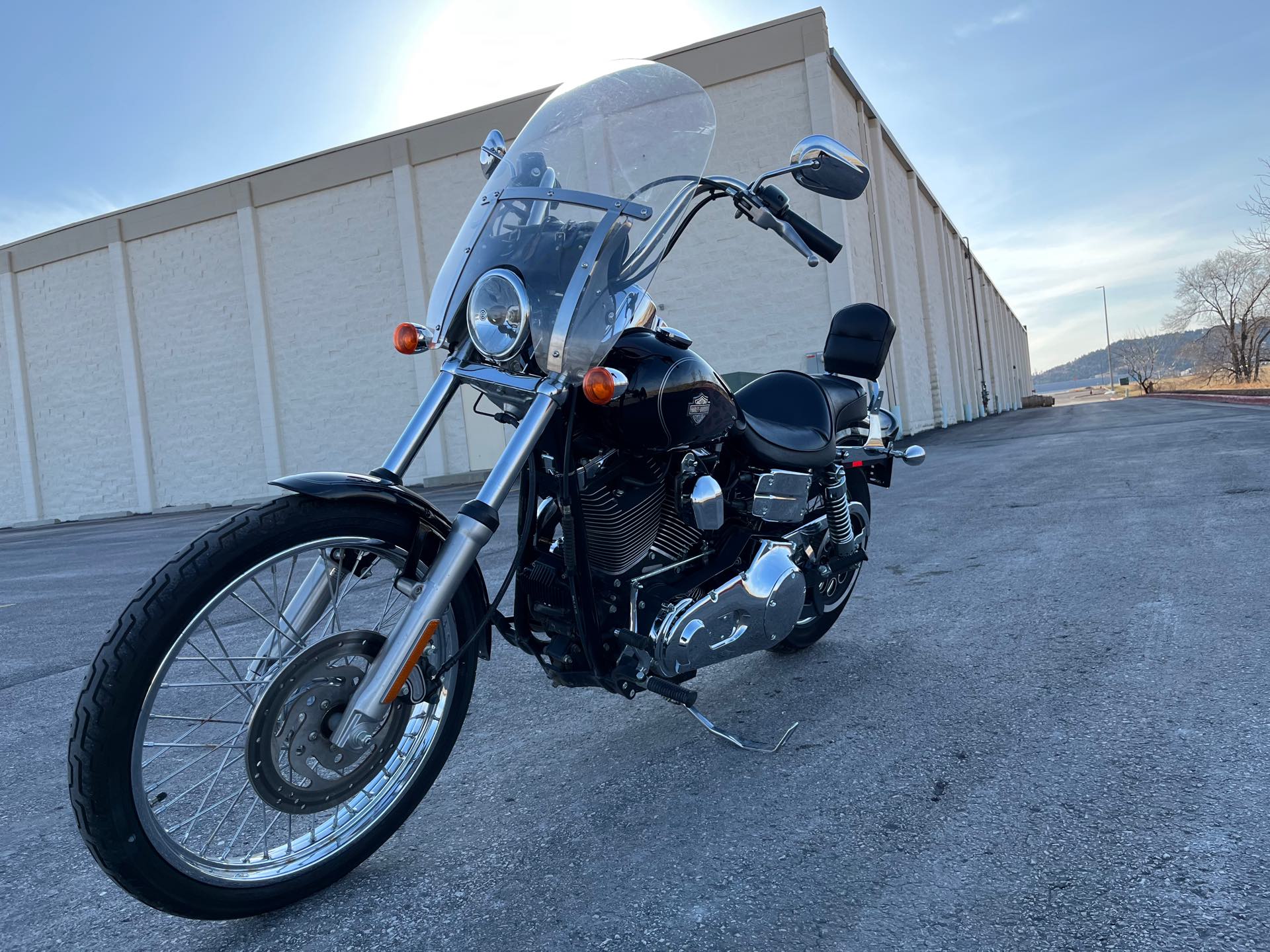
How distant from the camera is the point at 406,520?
2.15 m

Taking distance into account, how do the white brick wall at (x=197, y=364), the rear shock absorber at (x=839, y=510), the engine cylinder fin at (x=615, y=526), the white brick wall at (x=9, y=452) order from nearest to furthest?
1. the engine cylinder fin at (x=615, y=526)
2. the rear shock absorber at (x=839, y=510)
3. the white brick wall at (x=197, y=364)
4. the white brick wall at (x=9, y=452)

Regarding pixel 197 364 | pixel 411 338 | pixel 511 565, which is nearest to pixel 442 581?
pixel 511 565

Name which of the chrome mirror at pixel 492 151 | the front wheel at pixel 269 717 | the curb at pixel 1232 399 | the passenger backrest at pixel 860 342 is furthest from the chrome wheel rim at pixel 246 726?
the curb at pixel 1232 399

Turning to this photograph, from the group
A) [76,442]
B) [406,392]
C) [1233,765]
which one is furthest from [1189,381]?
[1233,765]

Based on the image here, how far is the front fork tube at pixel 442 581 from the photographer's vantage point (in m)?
1.98

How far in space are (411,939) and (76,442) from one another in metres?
27.5

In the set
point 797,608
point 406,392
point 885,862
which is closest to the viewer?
point 885,862

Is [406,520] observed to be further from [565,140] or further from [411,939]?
[565,140]

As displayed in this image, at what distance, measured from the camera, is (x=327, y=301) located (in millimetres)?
21453

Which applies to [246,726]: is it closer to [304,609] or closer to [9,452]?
[304,609]

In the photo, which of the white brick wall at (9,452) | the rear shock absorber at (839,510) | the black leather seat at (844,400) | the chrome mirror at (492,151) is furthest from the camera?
the white brick wall at (9,452)

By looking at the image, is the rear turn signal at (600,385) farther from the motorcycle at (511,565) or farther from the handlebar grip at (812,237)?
the handlebar grip at (812,237)

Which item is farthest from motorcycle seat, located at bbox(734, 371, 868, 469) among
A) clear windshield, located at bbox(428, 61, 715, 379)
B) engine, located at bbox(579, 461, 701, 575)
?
clear windshield, located at bbox(428, 61, 715, 379)

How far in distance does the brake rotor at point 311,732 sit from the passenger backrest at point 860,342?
7.47 ft
